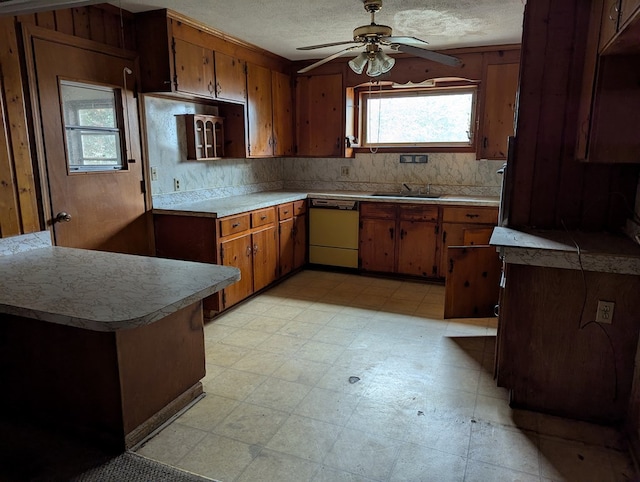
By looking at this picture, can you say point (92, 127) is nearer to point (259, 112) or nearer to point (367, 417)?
point (259, 112)

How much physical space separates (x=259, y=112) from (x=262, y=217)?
1.20 metres

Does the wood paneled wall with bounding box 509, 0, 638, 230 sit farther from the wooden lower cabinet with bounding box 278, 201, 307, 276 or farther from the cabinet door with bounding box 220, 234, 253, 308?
the wooden lower cabinet with bounding box 278, 201, 307, 276

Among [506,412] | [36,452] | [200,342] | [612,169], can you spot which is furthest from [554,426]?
[36,452]

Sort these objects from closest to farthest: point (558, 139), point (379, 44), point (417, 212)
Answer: point (558, 139), point (379, 44), point (417, 212)

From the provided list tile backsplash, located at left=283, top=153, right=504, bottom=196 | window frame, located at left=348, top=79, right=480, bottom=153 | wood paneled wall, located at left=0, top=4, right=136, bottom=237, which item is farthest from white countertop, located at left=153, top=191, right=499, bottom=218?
wood paneled wall, located at left=0, top=4, right=136, bottom=237

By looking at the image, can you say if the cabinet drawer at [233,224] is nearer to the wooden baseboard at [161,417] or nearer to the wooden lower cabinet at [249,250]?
the wooden lower cabinet at [249,250]

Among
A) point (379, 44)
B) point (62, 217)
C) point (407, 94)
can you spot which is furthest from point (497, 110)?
point (62, 217)

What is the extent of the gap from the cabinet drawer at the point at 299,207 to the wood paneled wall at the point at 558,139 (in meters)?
2.64

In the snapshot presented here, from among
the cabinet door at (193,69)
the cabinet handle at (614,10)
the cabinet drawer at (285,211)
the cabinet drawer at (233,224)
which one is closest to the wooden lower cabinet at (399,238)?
the cabinet drawer at (285,211)

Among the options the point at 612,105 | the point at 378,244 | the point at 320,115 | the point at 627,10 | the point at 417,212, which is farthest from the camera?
the point at 320,115

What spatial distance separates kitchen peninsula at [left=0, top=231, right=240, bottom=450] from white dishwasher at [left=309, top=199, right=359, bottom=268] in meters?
2.74

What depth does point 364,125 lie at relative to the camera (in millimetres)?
5293

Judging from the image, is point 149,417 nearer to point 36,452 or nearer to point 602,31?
point 36,452

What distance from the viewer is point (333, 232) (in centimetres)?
501
